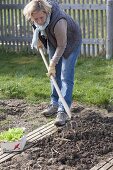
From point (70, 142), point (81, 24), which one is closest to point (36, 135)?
point (70, 142)

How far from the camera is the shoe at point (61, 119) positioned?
20.7 ft

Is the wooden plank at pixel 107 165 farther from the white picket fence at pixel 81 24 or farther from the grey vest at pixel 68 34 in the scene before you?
the white picket fence at pixel 81 24

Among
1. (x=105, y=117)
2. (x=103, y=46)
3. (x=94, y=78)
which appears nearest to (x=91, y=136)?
(x=105, y=117)

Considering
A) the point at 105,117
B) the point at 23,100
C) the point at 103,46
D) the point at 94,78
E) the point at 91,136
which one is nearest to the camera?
the point at 91,136

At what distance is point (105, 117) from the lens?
6586 millimetres

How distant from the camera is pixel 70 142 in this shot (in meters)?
5.73

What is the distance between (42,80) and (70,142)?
307cm

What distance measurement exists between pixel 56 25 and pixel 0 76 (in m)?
3.43

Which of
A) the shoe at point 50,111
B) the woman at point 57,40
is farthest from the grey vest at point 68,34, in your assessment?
the shoe at point 50,111

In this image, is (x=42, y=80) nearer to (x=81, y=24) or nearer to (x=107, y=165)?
(x=81, y=24)

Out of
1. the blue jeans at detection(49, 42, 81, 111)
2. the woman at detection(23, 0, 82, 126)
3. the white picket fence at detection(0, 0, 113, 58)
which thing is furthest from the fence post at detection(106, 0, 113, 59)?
the blue jeans at detection(49, 42, 81, 111)

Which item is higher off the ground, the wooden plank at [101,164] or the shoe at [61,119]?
the shoe at [61,119]

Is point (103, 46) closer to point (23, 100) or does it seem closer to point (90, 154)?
point (23, 100)

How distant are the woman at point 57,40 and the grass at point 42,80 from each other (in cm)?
84
